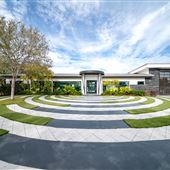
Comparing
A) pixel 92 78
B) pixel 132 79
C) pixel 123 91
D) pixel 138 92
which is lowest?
pixel 138 92

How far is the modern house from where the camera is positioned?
77.1 ft

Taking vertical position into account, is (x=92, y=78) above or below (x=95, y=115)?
above

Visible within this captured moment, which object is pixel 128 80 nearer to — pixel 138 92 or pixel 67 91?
pixel 138 92

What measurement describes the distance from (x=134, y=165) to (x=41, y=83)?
21.8 m

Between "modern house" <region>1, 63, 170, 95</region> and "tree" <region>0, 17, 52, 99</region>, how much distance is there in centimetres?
839

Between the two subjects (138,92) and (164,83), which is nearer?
(138,92)

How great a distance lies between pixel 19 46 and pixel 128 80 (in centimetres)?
1706

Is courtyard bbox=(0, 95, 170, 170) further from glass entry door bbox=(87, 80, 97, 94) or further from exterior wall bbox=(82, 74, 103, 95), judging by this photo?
glass entry door bbox=(87, 80, 97, 94)

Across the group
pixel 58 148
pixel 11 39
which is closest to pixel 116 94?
pixel 11 39

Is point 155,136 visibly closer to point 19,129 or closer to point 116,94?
point 19,129

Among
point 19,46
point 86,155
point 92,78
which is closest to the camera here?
point 86,155

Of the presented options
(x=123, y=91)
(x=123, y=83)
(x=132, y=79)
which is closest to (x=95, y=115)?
(x=123, y=91)

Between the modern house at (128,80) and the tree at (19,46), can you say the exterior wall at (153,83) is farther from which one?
the tree at (19,46)

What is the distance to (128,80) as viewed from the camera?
78.9 feet
